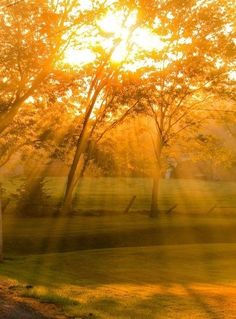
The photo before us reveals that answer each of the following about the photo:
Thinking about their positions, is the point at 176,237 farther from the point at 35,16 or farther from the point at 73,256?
the point at 35,16

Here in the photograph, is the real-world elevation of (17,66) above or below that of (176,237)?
above

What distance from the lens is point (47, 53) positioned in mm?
25344

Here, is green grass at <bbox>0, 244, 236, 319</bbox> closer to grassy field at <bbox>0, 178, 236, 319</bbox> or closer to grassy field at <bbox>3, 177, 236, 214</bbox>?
grassy field at <bbox>0, 178, 236, 319</bbox>

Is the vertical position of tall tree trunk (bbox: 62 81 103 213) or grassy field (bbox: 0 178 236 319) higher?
tall tree trunk (bbox: 62 81 103 213)

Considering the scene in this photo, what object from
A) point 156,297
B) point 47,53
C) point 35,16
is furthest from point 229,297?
point 35,16

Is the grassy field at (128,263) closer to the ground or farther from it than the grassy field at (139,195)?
closer to the ground

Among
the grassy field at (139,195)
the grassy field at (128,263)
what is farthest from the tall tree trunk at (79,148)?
the grassy field at (139,195)

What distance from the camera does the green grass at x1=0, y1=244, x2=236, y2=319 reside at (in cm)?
1266

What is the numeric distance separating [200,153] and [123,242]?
16.0 meters

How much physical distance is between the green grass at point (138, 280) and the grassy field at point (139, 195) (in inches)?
916

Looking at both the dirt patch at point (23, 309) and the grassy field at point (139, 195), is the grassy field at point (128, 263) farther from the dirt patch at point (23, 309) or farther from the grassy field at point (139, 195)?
the grassy field at point (139, 195)

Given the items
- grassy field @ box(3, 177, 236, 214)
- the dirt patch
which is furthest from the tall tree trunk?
the dirt patch

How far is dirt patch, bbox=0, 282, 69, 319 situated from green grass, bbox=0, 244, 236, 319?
384mm

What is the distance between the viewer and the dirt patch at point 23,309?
10883 mm
